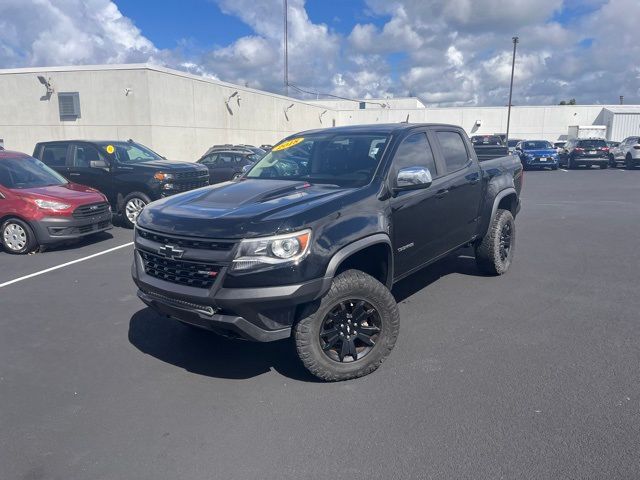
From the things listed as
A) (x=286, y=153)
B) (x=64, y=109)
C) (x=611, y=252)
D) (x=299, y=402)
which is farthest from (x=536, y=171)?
(x=299, y=402)

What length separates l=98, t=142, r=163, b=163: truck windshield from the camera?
35.5 feet

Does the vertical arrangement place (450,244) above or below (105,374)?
above

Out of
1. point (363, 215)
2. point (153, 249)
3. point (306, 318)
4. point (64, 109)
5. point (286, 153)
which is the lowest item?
point (306, 318)

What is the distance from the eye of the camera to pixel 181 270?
355cm

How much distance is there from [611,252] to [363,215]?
18.3 feet

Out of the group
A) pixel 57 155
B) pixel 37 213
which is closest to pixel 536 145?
pixel 57 155

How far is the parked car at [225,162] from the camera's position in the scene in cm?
1656

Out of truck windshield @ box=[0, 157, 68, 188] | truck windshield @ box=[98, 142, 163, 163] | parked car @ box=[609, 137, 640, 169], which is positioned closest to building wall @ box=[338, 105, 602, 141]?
parked car @ box=[609, 137, 640, 169]

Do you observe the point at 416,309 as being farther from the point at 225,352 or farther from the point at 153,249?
the point at 153,249

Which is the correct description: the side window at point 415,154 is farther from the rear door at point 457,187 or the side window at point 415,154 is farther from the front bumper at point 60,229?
the front bumper at point 60,229

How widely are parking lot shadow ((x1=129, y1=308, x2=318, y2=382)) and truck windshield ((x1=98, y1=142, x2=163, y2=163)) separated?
6.85m

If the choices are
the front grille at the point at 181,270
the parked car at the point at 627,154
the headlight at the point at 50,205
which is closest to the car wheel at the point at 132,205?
the headlight at the point at 50,205

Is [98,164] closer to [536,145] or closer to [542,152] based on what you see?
[542,152]

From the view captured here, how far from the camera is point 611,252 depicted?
754cm
